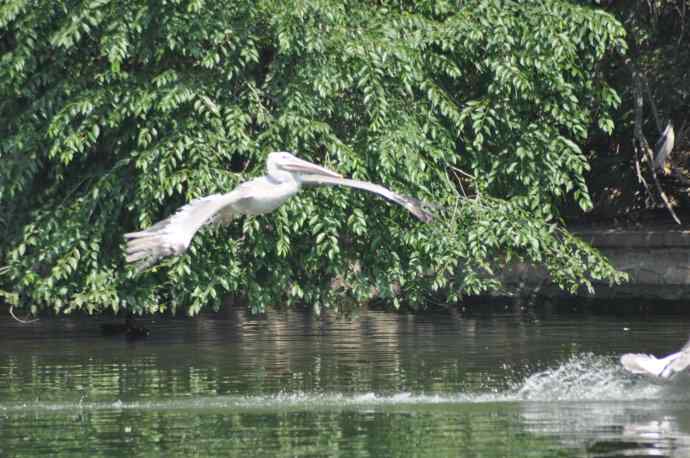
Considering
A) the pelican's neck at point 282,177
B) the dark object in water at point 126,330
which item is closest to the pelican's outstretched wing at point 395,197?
the pelican's neck at point 282,177

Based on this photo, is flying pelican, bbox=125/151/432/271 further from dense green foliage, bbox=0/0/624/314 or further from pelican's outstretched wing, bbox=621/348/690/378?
pelican's outstretched wing, bbox=621/348/690/378

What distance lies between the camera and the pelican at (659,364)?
14.8 metres

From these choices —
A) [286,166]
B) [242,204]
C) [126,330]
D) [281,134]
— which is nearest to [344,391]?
[242,204]

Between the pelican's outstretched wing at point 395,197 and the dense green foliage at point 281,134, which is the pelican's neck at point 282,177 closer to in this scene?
the pelican's outstretched wing at point 395,197

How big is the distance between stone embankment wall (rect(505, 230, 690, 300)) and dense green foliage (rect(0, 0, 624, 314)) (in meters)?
8.81

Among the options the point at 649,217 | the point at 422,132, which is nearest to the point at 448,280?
the point at 422,132

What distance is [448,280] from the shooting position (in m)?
19.7

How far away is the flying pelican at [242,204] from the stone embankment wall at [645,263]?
1409 centimetres

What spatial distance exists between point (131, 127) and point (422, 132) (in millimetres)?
3397

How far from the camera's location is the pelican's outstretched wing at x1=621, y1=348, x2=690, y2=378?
14836 millimetres

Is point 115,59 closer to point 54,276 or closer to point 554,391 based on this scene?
point 54,276

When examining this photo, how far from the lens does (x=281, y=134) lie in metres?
18.0

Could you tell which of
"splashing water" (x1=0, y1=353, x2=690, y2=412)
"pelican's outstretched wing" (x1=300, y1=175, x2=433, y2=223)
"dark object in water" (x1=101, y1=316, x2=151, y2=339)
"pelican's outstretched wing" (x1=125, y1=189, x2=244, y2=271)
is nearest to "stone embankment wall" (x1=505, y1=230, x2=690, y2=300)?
"dark object in water" (x1=101, y1=316, x2=151, y2=339)

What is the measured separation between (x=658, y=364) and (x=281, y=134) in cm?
A: 532
